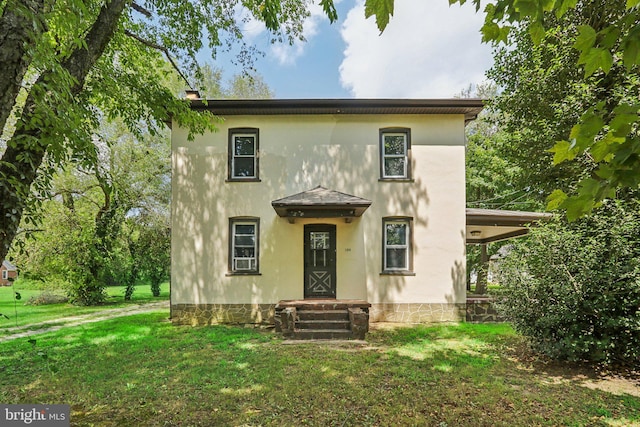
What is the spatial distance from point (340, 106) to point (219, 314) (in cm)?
712

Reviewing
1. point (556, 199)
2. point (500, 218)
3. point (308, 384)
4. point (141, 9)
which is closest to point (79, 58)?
point (141, 9)

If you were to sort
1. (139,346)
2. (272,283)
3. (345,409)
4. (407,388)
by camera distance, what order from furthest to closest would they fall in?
(272,283) → (139,346) → (407,388) → (345,409)

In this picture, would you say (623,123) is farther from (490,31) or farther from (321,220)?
(321,220)

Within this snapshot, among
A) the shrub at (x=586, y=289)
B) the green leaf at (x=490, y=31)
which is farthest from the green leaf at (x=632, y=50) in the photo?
the shrub at (x=586, y=289)

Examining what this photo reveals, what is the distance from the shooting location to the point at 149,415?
13.0 feet

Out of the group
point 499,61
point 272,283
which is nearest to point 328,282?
point 272,283

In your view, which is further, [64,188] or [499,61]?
[64,188]

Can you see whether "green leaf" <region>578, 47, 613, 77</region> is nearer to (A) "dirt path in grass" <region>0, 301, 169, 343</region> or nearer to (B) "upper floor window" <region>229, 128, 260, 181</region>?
(B) "upper floor window" <region>229, 128, 260, 181</region>

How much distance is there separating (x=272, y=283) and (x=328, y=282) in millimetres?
1677

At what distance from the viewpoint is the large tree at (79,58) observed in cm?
276

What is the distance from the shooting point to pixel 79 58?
13.1 ft

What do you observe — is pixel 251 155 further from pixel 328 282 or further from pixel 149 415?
pixel 149 415

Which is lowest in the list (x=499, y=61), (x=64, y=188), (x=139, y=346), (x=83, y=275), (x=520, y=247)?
(x=139, y=346)

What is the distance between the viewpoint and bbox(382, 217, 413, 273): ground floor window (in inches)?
374
